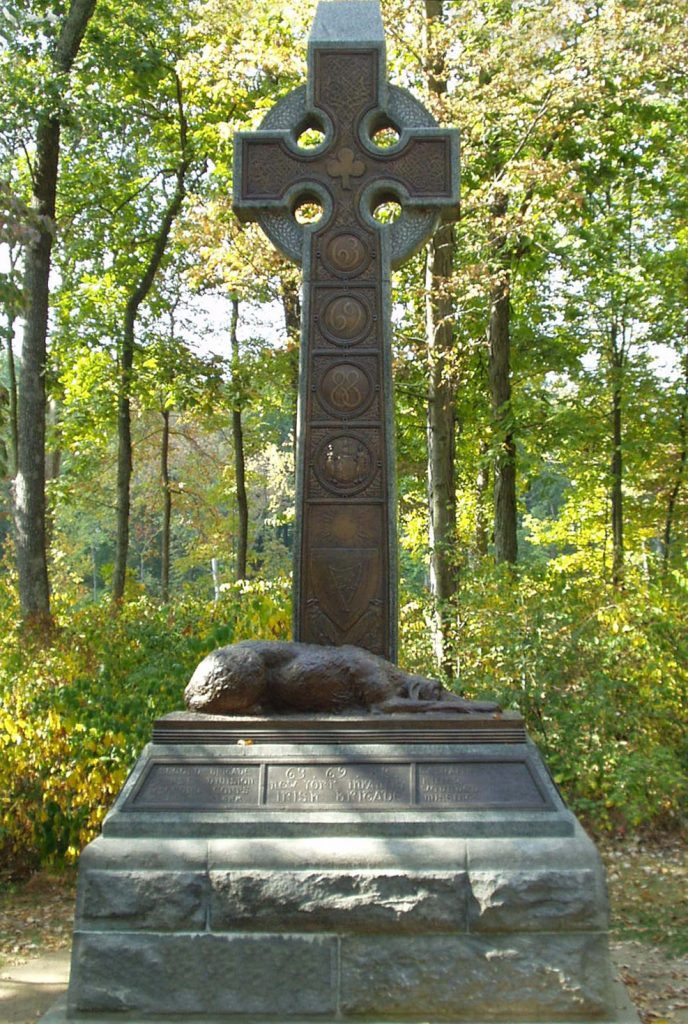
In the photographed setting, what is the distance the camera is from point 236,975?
12.6 feet

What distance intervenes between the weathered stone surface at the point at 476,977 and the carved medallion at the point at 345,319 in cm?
327

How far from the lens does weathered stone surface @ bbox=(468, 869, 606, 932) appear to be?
12.7ft

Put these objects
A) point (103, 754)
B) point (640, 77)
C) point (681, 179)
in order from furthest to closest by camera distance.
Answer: point (681, 179)
point (640, 77)
point (103, 754)

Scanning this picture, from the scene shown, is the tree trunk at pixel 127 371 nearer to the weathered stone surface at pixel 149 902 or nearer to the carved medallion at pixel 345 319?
the carved medallion at pixel 345 319

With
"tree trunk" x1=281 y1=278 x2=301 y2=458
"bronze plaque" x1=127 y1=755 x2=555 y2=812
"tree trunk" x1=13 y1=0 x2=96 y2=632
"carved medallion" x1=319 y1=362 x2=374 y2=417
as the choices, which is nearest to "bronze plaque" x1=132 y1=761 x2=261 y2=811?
"bronze plaque" x1=127 y1=755 x2=555 y2=812

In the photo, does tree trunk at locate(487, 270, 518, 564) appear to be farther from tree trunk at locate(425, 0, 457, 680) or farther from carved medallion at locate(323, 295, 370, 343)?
carved medallion at locate(323, 295, 370, 343)

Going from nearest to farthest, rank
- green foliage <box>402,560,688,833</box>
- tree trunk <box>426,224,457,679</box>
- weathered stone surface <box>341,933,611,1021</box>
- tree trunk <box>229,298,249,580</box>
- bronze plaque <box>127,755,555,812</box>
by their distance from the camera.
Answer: weathered stone surface <box>341,933,611,1021</box>
bronze plaque <box>127,755,555,812</box>
green foliage <box>402,560,688,833</box>
tree trunk <box>426,224,457,679</box>
tree trunk <box>229,298,249,580</box>

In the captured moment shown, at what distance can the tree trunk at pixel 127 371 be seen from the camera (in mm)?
17312

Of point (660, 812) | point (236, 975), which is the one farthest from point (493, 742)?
point (660, 812)

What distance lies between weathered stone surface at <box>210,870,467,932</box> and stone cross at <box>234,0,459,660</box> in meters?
1.74

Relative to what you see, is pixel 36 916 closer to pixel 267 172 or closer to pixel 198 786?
pixel 198 786

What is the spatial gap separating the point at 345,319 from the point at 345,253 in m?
0.41

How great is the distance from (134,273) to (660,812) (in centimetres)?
1435

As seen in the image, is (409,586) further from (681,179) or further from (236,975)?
(681,179)
